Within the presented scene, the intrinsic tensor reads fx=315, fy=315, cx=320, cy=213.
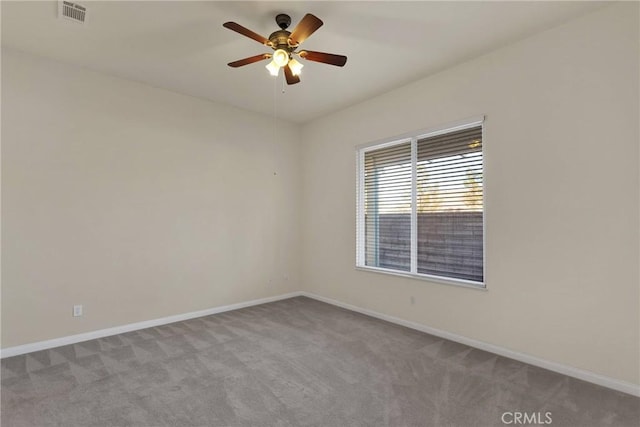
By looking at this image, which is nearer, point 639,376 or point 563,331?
point 639,376

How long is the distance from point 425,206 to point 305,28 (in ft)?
8.13

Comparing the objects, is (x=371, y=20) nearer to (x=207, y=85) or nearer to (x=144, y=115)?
(x=207, y=85)

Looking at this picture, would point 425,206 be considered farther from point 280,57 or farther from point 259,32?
point 259,32

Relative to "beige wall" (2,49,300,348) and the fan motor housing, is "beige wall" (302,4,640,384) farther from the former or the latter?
"beige wall" (2,49,300,348)

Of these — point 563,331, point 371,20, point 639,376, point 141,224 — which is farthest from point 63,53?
point 639,376

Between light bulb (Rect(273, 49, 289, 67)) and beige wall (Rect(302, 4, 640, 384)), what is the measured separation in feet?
6.55

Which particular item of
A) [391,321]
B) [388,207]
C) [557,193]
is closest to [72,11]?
[388,207]

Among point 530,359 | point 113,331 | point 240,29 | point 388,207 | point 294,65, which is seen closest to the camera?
point 240,29

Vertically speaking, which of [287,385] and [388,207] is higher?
[388,207]

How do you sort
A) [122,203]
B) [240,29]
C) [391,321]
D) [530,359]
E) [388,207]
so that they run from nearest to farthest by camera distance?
[240,29], [530,359], [122,203], [391,321], [388,207]

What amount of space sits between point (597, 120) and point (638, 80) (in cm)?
35

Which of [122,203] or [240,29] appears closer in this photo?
[240,29]

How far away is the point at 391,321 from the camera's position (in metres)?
4.15

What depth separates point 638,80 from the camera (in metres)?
2.46
